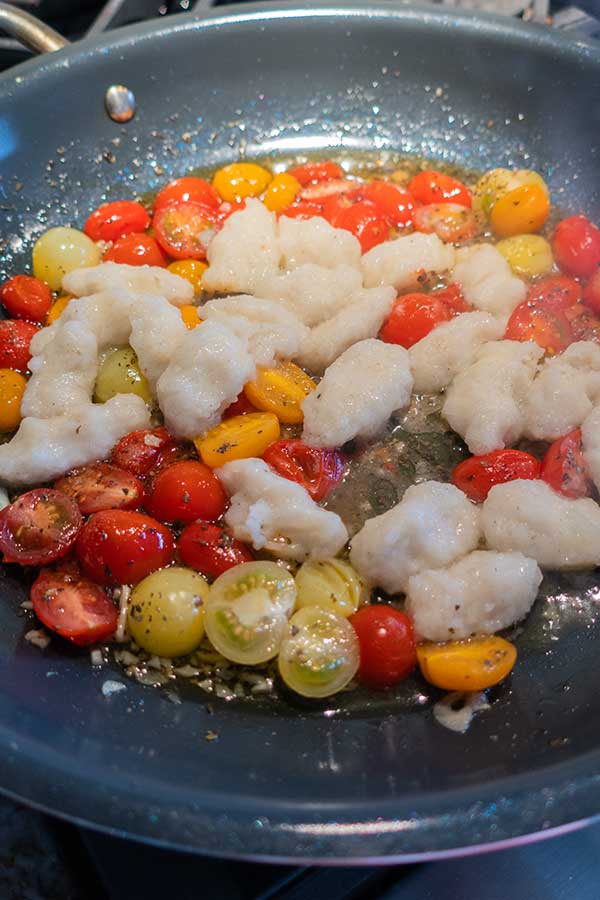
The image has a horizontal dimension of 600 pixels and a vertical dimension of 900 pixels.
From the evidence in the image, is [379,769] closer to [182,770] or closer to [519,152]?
[182,770]

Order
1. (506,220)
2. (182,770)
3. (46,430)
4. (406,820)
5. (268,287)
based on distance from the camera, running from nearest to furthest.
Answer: (406,820) → (182,770) → (46,430) → (268,287) → (506,220)

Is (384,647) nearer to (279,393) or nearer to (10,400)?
(279,393)

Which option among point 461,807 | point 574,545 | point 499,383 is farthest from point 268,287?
point 461,807

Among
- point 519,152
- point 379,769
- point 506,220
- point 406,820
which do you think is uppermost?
point 519,152

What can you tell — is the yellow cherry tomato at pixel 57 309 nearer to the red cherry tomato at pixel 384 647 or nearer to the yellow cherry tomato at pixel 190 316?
the yellow cherry tomato at pixel 190 316

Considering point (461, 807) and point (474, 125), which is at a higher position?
point (474, 125)

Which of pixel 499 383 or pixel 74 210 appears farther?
pixel 74 210
